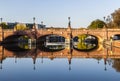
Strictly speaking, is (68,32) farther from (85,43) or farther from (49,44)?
(85,43)

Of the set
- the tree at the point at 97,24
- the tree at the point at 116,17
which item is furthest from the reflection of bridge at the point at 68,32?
the tree at the point at 97,24

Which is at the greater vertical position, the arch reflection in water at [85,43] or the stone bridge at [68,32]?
the stone bridge at [68,32]

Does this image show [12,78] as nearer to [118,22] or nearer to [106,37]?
[106,37]

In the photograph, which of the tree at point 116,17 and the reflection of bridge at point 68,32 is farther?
the tree at point 116,17

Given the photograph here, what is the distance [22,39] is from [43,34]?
1261 inches

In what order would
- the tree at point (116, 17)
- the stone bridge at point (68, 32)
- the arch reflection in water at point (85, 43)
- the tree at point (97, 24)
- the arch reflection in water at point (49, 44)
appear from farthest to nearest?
the tree at point (97, 24) → the tree at point (116, 17) → the stone bridge at point (68, 32) → the arch reflection in water at point (85, 43) → the arch reflection in water at point (49, 44)

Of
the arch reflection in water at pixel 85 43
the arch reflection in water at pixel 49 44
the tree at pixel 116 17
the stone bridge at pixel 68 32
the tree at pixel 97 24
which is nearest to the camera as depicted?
the arch reflection in water at pixel 49 44

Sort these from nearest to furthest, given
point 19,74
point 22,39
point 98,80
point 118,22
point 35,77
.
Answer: point 98,80 → point 35,77 → point 19,74 → point 118,22 → point 22,39

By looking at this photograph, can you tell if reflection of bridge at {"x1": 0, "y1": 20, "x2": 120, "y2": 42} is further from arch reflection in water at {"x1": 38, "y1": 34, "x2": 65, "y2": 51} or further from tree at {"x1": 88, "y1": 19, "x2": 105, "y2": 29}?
tree at {"x1": 88, "y1": 19, "x2": 105, "y2": 29}

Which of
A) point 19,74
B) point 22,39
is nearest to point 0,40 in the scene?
point 22,39

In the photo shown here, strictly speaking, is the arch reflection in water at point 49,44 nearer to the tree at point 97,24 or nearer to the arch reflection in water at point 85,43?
the arch reflection in water at point 85,43

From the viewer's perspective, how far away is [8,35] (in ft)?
283

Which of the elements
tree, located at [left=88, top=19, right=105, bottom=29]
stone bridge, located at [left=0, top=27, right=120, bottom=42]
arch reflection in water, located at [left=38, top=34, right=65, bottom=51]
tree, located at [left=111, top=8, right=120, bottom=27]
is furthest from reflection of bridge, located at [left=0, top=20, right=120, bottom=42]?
tree, located at [left=88, top=19, right=105, bottom=29]

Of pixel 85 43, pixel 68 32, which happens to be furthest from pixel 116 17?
pixel 68 32
